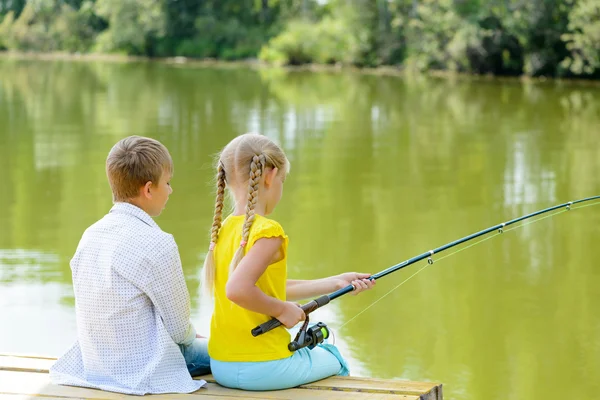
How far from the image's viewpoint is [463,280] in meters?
5.47

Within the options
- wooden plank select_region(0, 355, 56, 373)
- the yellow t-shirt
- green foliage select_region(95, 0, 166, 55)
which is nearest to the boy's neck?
the yellow t-shirt

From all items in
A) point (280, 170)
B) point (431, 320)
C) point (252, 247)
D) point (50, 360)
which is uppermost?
point (280, 170)

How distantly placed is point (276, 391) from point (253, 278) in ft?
1.07

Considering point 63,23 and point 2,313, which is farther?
point 63,23

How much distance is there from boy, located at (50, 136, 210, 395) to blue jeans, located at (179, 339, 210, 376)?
0.15 metres

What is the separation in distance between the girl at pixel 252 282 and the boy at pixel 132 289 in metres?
0.10

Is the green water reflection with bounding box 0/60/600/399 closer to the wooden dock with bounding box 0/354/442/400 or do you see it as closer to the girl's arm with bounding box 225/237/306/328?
the wooden dock with bounding box 0/354/442/400

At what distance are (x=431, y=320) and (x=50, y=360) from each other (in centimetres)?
235

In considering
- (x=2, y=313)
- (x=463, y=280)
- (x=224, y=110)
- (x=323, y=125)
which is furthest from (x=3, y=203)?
(x=224, y=110)

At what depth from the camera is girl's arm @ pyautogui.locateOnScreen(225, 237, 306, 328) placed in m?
2.44

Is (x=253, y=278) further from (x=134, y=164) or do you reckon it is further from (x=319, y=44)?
(x=319, y=44)

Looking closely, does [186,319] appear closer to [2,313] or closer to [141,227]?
[141,227]

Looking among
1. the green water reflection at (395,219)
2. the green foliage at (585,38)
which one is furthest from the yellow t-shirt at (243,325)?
the green foliage at (585,38)

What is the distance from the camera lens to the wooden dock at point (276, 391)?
8.23 ft
